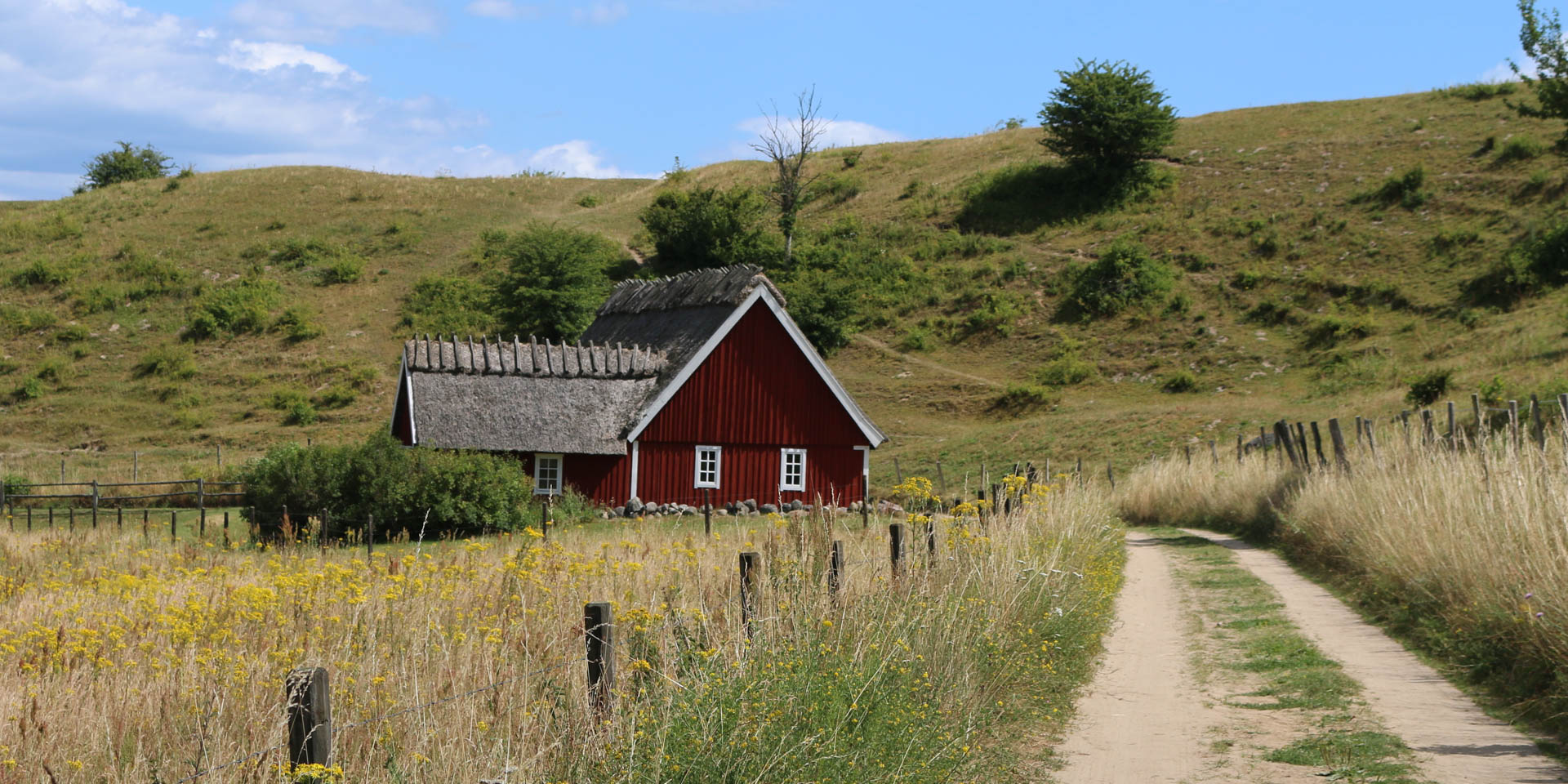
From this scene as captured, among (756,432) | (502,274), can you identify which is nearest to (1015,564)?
(756,432)

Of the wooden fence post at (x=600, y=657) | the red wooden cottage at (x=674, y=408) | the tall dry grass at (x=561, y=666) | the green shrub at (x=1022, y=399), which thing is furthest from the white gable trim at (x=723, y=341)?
the wooden fence post at (x=600, y=657)

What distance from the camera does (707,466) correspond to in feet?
105

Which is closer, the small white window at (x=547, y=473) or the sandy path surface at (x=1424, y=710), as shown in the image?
the sandy path surface at (x=1424, y=710)

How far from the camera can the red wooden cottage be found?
29.9m

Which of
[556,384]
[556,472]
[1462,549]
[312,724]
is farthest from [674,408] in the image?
[312,724]

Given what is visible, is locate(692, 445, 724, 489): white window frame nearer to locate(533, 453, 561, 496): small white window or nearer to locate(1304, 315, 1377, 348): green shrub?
locate(533, 453, 561, 496): small white window

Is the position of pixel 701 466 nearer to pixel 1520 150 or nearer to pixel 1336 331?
pixel 1336 331

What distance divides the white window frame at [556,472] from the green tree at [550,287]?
2496 centimetres

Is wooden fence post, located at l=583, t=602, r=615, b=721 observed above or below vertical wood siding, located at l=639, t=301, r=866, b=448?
below

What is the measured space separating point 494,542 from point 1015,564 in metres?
9.62

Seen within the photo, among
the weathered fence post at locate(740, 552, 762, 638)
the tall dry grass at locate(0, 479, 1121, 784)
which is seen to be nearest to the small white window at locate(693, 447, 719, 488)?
the tall dry grass at locate(0, 479, 1121, 784)

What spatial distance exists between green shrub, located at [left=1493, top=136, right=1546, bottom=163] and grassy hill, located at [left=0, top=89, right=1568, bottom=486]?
184mm

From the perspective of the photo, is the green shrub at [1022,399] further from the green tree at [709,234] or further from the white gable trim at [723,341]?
the green tree at [709,234]

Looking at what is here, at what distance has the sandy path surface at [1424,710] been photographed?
6906 mm
